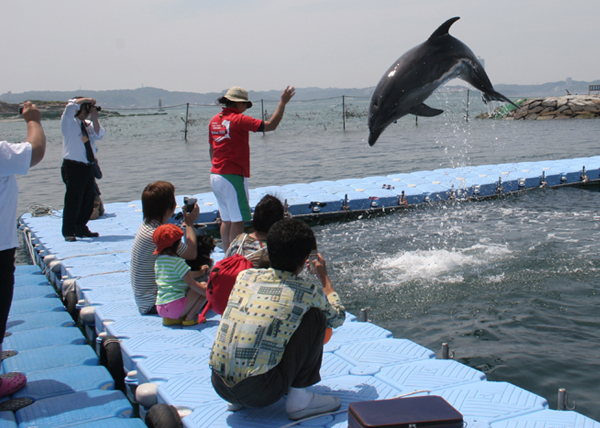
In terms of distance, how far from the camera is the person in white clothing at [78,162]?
25.3ft

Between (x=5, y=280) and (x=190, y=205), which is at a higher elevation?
(x=190, y=205)

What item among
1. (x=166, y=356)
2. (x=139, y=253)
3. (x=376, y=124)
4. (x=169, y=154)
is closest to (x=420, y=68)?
(x=376, y=124)

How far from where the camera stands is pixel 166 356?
425cm

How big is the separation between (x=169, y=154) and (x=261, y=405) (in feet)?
78.6

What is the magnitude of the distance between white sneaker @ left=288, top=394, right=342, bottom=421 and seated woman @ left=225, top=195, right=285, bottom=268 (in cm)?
103

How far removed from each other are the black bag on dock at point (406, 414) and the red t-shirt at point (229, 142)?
3.56 meters

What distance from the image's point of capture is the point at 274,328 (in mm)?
3006

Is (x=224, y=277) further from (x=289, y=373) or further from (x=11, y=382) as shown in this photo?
(x=11, y=382)

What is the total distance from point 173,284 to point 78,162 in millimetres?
4088

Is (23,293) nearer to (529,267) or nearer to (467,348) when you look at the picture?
(467,348)

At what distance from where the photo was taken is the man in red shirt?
5848 mm

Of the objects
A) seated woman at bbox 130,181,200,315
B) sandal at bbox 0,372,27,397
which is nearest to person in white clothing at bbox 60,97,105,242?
seated woman at bbox 130,181,200,315

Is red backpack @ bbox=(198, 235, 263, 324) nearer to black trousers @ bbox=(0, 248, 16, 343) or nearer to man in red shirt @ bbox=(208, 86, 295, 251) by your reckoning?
black trousers @ bbox=(0, 248, 16, 343)

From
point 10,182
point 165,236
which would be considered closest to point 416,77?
point 165,236
